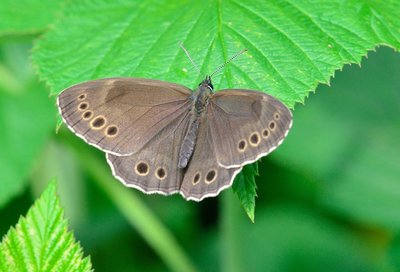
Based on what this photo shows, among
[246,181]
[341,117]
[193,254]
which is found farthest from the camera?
[193,254]

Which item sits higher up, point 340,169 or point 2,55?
point 2,55

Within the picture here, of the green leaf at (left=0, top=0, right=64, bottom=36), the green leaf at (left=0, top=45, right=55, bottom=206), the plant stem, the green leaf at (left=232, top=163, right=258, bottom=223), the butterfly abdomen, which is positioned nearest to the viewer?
the green leaf at (left=232, top=163, right=258, bottom=223)

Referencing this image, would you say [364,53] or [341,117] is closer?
[364,53]

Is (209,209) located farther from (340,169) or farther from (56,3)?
(56,3)

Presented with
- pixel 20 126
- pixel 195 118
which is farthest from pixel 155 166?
pixel 20 126

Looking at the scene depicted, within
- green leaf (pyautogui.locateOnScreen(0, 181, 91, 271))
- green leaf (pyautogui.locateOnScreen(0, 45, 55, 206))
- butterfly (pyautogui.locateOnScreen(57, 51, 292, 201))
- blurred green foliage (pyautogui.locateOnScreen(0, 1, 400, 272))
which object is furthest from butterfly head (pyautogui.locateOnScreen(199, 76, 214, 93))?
green leaf (pyautogui.locateOnScreen(0, 45, 55, 206))

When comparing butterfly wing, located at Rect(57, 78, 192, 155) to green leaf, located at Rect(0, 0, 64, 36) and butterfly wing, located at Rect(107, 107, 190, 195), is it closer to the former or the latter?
butterfly wing, located at Rect(107, 107, 190, 195)

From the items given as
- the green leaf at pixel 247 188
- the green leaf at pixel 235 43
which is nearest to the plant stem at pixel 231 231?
the green leaf at pixel 235 43

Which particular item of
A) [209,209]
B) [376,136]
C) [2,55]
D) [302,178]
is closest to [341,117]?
[376,136]
